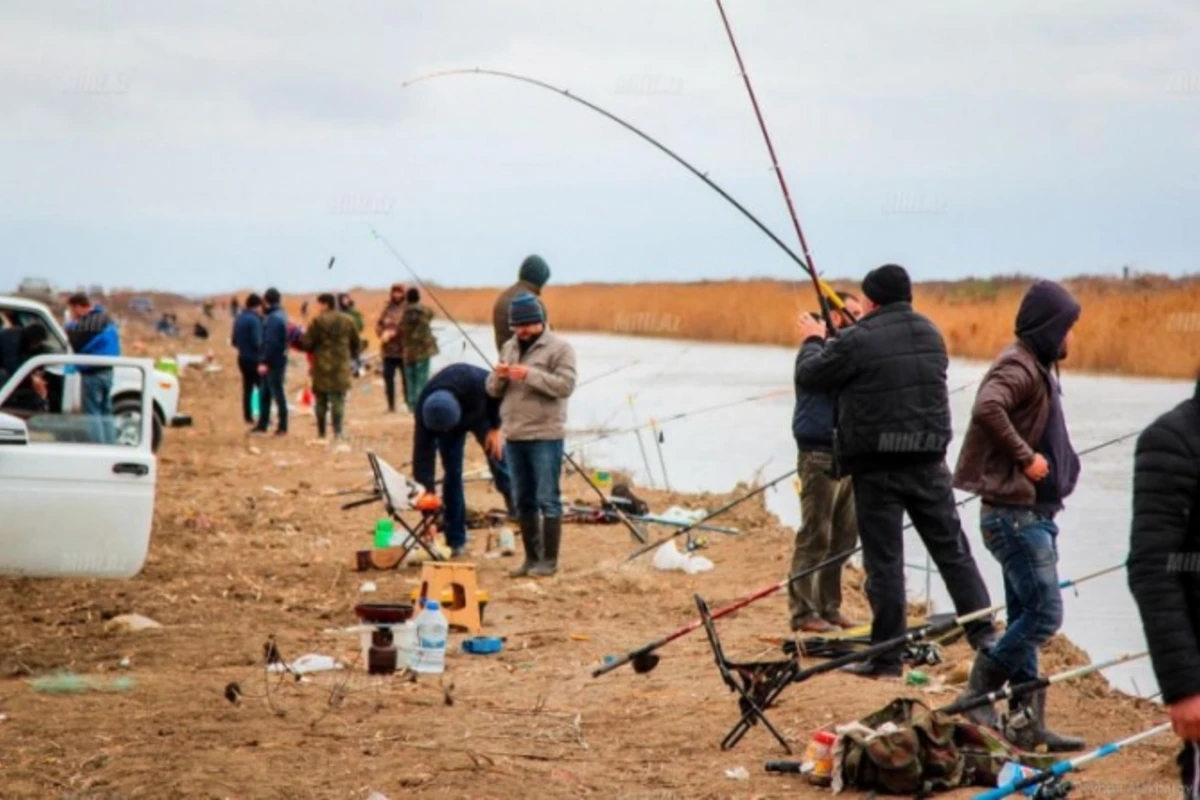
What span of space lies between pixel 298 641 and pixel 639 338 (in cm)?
6307

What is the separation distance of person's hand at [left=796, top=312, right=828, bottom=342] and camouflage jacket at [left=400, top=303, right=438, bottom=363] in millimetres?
15812

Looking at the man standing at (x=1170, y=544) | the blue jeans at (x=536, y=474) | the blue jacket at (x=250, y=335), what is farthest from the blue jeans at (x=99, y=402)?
the blue jacket at (x=250, y=335)

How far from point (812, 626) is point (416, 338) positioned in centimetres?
1514

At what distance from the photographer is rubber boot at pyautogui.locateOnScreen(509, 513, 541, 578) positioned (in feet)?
43.9

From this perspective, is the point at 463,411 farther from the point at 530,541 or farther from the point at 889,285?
the point at 889,285

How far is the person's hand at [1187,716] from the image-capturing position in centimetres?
477

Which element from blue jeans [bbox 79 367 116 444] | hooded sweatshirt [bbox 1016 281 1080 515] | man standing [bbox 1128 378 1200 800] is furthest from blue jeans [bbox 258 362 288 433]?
man standing [bbox 1128 378 1200 800]

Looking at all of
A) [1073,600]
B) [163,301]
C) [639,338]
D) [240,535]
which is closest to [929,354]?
[1073,600]

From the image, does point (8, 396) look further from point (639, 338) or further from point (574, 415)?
point (639, 338)

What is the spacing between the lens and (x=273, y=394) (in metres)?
26.4

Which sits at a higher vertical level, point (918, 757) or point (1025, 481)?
point (1025, 481)

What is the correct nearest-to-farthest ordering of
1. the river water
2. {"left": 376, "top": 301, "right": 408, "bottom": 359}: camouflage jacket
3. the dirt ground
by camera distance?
the dirt ground < the river water < {"left": 376, "top": 301, "right": 408, "bottom": 359}: camouflage jacket

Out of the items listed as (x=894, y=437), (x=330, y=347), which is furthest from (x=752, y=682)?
(x=330, y=347)

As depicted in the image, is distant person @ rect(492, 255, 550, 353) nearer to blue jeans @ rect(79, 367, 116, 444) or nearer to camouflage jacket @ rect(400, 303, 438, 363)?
blue jeans @ rect(79, 367, 116, 444)
